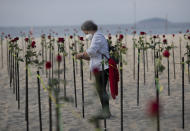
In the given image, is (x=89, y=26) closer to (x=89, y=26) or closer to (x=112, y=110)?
(x=89, y=26)

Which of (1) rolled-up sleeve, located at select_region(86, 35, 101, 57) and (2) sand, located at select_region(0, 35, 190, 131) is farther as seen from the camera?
(2) sand, located at select_region(0, 35, 190, 131)

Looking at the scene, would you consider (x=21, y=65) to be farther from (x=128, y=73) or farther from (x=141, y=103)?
(x=141, y=103)

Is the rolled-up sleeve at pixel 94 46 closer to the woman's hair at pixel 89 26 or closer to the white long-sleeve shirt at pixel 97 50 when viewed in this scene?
the white long-sleeve shirt at pixel 97 50

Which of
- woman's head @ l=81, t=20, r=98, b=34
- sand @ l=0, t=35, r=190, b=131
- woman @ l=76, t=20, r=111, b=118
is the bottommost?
sand @ l=0, t=35, r=190, b=131

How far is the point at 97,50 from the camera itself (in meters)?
3.61

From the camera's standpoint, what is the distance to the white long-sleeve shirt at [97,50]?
3547mm

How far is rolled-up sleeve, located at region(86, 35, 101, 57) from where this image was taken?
354cm

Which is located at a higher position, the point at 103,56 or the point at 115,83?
the point at 103,56

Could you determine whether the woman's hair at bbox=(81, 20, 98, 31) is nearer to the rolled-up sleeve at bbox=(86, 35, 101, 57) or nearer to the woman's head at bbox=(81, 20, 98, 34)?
the woman's head at bbox=(81, 20, 98, 34)

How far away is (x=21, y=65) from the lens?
8781 mm

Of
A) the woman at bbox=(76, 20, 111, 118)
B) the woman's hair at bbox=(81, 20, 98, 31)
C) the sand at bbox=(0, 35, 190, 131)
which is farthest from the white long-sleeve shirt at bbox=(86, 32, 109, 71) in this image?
the sand at bbox=(0, 35, 190, 131)

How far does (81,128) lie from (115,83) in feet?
2.78

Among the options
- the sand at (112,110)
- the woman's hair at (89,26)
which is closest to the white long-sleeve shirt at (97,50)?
the woman's hair at (89,26)

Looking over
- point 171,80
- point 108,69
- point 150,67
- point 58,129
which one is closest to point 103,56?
point 108,69
